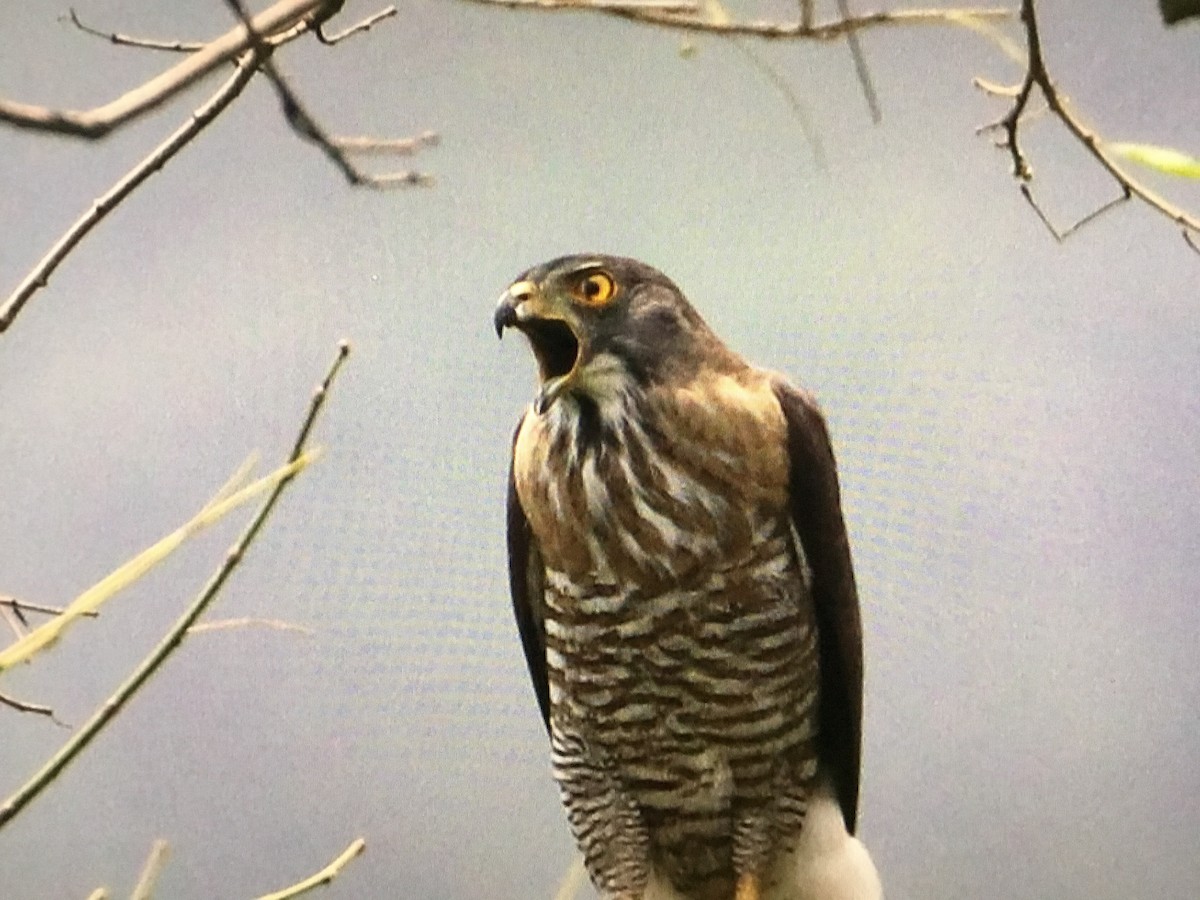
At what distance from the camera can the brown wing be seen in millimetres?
1062

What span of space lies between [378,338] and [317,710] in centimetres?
37

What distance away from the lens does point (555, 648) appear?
108 centimetres

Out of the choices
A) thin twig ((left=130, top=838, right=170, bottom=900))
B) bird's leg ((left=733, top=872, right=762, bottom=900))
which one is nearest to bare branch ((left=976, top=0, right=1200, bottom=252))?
bird's leg ((left=733, top=872, right=762, bottom=900))

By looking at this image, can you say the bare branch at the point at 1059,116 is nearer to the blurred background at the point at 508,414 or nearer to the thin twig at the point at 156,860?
the blurred background at the point at 508,414

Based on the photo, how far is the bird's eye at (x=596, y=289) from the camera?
102 cm

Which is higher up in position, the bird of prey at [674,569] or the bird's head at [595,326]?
the bird's head at [595,326]

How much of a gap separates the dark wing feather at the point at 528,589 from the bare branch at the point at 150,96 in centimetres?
56

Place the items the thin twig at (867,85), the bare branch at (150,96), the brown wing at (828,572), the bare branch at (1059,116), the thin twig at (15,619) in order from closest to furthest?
1. the bare branch at (150,96)
2. the bare branch at (1059,116)
3. the thin twig at (15,619)
4. the brown wing at (828,572)
5. the thin twig at (867,85)

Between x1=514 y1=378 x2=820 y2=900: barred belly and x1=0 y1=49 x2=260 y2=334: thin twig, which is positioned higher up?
x1=0 y1=49 x2=260 y2=334: thin twig

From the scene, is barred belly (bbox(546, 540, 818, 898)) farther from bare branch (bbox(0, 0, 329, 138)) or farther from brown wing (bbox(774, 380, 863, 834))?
bare branch (bbox(0, 0, 329, 138))


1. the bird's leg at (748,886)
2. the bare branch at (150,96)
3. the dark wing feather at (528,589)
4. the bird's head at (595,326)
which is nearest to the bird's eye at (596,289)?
the bird's head at (595,326)

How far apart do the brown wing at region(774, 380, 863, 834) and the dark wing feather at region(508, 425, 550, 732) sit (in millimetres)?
242

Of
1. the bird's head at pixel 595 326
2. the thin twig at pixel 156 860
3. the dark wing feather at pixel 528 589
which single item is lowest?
the thin twig at pixel 156 860

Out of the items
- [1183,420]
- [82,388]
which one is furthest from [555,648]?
[1183,420]
